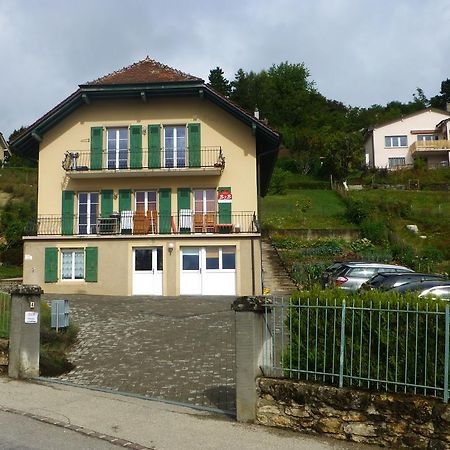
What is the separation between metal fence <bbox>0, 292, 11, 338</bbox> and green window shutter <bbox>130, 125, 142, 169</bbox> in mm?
15606

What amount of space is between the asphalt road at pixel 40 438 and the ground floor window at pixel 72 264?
17.5 metres

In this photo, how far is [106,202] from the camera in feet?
84.0

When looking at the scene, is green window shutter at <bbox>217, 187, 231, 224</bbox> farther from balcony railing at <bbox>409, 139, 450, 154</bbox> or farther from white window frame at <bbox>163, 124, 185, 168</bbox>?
balcony railing at <bbox>409, 139, 450, 154</bbox>

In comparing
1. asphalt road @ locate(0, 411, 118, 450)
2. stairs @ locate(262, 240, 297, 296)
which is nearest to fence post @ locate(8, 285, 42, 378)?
asphalt road @ locate(0, 411, 118, 450)

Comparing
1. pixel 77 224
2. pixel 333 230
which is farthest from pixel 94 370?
pixel 333 230

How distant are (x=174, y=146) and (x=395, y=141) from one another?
44.0 meters

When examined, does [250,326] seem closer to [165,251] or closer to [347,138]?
[165,251]

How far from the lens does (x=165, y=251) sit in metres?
24.0

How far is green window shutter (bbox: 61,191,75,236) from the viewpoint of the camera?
25250mm

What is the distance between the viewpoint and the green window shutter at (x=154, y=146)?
25344mm

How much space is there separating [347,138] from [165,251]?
126 ft

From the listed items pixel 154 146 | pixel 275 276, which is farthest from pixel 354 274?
pixel 154 146

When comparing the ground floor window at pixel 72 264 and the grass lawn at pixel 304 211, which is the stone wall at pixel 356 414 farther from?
the grass lawn at pixel 304 211

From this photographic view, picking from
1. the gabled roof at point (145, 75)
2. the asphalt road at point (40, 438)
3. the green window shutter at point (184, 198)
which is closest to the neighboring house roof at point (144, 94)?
the gabled roof at point (145, 75)
